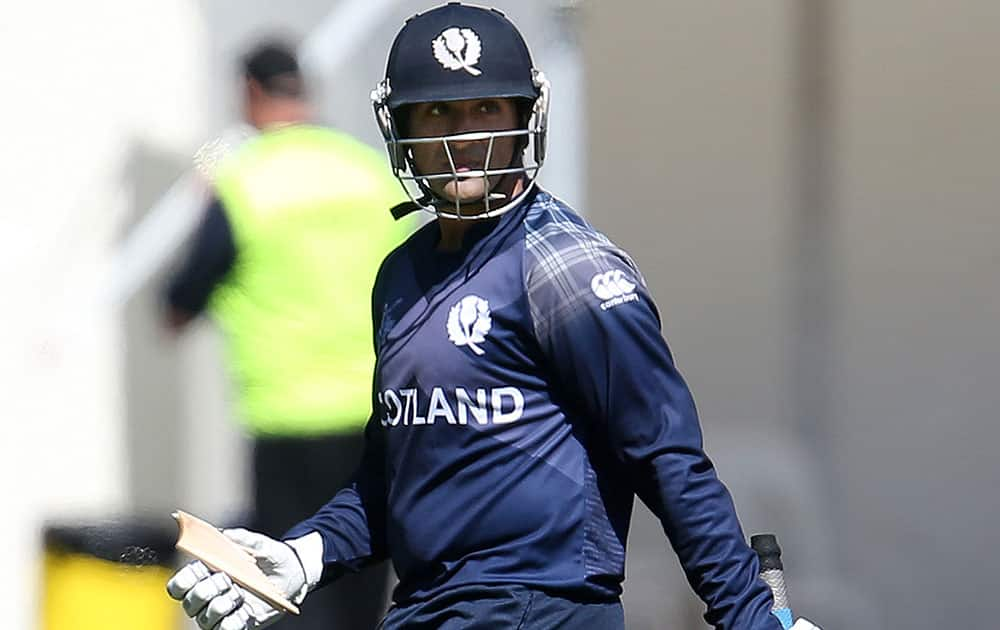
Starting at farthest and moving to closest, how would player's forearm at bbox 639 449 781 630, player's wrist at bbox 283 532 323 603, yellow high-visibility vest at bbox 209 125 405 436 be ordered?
yellow high-visibility vest at bbox 209 125 405 436 < player's wrist at bbox 283 532 323 603 < player's forearm at bbox 639 449 781 630

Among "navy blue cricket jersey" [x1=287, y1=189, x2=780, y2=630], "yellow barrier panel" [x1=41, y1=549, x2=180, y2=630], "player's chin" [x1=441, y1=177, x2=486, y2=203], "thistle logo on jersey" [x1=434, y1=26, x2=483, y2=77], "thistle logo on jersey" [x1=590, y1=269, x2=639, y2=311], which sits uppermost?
"thistle logo on jersey" [x1=434, y1=26, x2=483, y2=77]

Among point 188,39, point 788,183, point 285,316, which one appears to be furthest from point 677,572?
point 188,39

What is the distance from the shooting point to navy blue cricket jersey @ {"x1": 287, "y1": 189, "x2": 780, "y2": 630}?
2529mm

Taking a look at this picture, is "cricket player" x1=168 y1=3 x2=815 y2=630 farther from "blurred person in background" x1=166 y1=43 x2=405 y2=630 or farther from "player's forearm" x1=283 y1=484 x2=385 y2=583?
"blurred person in background" x1=166 y1=43 x2=405 y2=630

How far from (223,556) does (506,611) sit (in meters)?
0.39

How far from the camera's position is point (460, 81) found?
2635mm

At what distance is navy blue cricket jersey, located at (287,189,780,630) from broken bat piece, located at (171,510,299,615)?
194 mm

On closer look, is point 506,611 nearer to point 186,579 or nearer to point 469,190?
point 186,579

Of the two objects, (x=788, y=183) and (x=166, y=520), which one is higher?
(x=788, y=183)

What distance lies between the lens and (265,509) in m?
4.69

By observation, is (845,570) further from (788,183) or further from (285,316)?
(285,316)

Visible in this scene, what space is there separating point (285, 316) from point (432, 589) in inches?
79.2

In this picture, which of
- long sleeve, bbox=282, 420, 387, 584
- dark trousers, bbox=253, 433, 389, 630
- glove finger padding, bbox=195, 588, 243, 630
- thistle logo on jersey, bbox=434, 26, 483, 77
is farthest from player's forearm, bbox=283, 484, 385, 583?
dark trousers, bbox=253, 433, 389, 630

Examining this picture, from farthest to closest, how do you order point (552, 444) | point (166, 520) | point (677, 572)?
point (677, 572) < point (166, 520) < point (552, 444)
